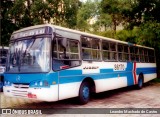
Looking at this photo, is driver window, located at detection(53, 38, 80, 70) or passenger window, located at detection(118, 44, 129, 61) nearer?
driver window, located at detection(53, 38, 80, 70)

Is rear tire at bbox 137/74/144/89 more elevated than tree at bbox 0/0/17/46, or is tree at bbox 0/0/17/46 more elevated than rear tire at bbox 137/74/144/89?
tree at bbox 0/0/17/46

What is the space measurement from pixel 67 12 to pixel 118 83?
9.66 meters

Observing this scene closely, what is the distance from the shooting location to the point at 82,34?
9672 mm

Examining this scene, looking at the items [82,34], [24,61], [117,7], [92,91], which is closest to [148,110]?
[92,91]

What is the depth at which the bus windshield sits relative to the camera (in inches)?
310

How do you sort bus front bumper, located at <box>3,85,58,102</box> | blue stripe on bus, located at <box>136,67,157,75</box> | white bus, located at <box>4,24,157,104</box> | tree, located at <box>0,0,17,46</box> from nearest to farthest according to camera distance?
1. bus front bumper, located at <box>3,85,58,102</box>
2. white bus, located at <box>4,24,157,104</box>
3. blue stripe on bus, located at <box>136,67,157,75</box>
4. tree, located at <box>0,0,17,46</box>

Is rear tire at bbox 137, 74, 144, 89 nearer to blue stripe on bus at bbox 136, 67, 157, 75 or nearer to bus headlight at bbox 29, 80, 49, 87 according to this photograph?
blue stripe on bus at bbox 136, 67, 157, 75

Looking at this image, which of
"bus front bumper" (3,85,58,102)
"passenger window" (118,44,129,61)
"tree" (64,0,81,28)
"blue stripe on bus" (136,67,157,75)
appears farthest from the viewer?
"tree" (64,0,81,28)

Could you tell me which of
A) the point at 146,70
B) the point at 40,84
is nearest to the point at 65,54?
the point at 40,84

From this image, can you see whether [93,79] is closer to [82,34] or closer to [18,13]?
[82,34]

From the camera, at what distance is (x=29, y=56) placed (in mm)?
8188

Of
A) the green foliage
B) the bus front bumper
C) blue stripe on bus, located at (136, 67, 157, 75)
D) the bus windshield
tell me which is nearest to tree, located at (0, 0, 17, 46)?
the green foliage

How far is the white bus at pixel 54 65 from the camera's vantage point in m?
7.83

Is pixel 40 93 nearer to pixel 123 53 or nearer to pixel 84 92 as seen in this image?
pixel 84 92
